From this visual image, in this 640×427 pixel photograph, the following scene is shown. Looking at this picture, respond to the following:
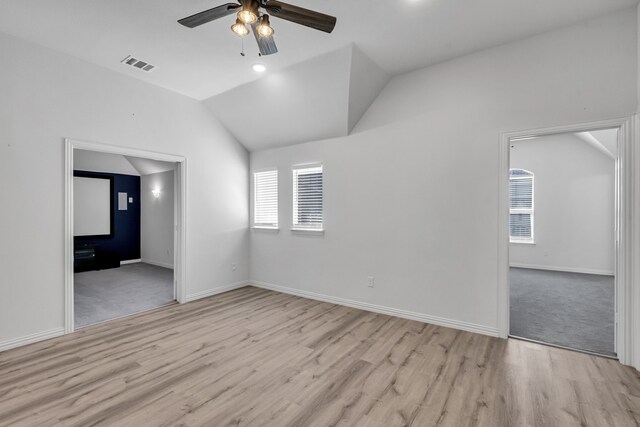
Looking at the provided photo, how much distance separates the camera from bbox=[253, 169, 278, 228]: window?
5.12 m

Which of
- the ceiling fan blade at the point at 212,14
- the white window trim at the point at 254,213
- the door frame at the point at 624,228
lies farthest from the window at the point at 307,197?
the door frame at the point at 624,228

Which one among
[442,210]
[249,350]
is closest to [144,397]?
[249,350]

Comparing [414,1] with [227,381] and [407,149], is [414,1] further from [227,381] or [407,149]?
[227,381]

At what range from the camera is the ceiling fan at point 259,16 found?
1.94 metres

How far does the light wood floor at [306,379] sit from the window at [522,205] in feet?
15.8

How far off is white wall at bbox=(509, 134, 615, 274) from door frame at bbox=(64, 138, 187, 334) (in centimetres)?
708

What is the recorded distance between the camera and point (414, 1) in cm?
244

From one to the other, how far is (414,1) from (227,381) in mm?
3464

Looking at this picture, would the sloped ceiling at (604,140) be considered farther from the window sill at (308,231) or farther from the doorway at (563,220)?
Result: the window sill at (308,231)

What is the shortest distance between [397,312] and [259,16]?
3.45m

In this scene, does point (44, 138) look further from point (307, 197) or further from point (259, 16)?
point (307, 197)

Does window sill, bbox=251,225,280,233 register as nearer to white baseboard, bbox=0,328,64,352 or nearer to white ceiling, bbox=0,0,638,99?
white ceiling, bbox=0,0,638,99

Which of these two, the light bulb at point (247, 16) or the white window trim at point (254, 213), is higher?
the light bulb at point (247, 16)

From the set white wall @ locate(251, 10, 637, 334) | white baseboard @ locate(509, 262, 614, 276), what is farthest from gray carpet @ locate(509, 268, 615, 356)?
white wall @ locate(251, 10, 637, 334)
